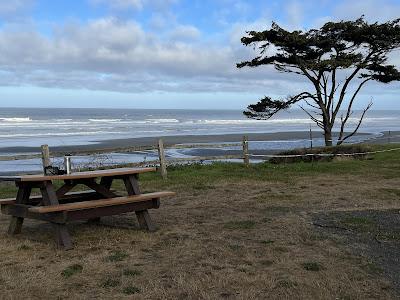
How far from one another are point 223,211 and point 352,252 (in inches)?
108

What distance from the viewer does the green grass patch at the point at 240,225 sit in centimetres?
652

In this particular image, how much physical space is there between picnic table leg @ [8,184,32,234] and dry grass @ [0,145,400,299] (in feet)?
0.43

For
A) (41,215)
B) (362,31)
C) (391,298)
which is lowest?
(391,298)

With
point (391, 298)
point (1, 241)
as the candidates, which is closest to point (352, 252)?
point (391, 298)

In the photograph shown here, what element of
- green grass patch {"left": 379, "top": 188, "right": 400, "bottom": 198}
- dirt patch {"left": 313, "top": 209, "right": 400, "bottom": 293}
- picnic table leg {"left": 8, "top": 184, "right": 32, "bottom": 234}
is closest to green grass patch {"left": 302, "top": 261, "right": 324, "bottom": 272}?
dirt patch {"left": 313, "top": 209, "right": 400, "bottom": 293}

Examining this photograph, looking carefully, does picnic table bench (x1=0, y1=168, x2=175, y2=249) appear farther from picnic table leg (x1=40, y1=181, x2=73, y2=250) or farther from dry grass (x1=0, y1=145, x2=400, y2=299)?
dry grass (x1=0, y1=145, x2=400, y2=299)

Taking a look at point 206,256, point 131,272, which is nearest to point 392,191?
point 206,256

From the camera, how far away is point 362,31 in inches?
648

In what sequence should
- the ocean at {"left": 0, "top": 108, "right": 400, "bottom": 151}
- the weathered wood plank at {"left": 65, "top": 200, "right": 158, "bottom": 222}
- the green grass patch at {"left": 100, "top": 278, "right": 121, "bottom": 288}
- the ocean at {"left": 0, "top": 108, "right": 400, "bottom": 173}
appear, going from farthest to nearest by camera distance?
the ocean at {"left": 0, "top": 108, "right": 400, "bottom": 151}
the ocean at {"left": 0, "top": 108, "right": 400, "bottom": 173}
the weathered wood plank at {"left": 65, "top": 200, "right": 158, "bottom": 222}
the green grass patch at {"left": 100, "top": 278, "right": 121, "bottom": 288}

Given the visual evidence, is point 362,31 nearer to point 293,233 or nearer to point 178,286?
point 293,233

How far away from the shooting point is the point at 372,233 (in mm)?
6062

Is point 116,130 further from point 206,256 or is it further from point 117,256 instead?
point 206,256

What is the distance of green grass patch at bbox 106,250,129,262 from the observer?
5.12 meters

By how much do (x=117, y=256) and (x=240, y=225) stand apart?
6.49 ft
